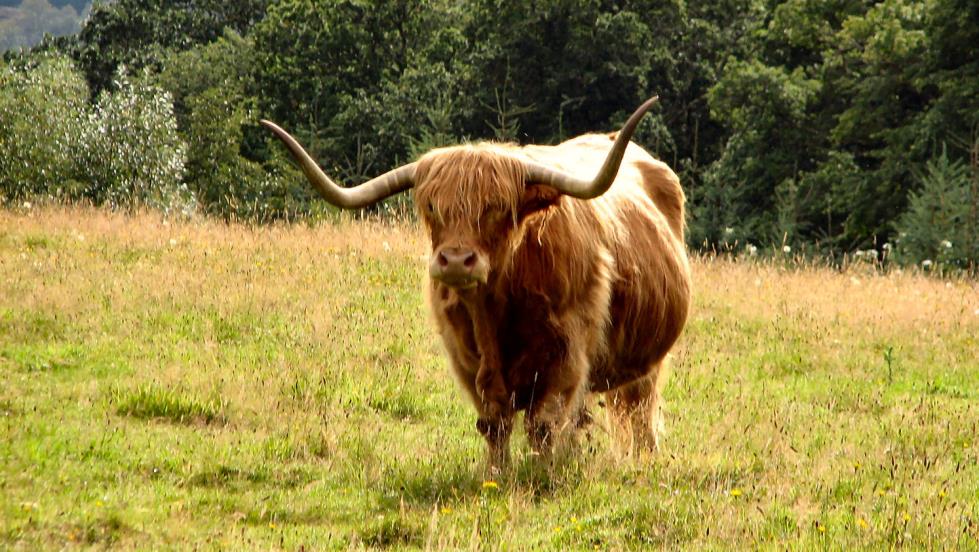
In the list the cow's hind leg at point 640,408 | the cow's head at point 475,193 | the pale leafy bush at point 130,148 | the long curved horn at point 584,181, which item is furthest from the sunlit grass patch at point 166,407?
the pale leafy bush at point 130,148

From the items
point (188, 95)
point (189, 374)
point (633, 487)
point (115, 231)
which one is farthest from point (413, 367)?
point (188, 95)

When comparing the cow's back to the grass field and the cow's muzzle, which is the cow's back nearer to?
the grass field

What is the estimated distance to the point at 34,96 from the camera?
3478 cm

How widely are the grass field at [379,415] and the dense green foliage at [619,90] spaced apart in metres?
13.6

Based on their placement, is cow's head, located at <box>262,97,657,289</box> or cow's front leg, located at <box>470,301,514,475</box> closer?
cow's head, located at <box>262,97,657,289</box>

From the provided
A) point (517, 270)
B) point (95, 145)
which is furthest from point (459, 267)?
point (95, 145)

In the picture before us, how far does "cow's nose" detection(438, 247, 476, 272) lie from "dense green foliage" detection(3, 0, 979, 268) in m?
20.0

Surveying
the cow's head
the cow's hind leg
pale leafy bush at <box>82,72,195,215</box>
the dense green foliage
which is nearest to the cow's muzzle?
the cow's head

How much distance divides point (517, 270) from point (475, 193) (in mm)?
503

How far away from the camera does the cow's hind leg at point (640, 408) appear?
843 cm

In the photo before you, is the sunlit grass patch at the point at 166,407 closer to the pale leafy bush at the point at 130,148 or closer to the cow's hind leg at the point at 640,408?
the cow's hind leg at the point at 640,408

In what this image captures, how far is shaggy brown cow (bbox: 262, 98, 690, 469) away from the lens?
640 cm

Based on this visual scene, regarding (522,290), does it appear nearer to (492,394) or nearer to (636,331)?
(492,394)

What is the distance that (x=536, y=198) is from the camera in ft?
21.9
